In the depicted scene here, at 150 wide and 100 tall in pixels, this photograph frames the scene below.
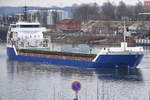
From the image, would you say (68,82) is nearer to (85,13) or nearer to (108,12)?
(108,12)

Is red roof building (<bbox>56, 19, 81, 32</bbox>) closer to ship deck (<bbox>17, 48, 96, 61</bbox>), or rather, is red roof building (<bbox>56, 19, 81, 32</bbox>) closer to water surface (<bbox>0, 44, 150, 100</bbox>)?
ship deck (<bbox>17, 48, 96, 61</bbox>)

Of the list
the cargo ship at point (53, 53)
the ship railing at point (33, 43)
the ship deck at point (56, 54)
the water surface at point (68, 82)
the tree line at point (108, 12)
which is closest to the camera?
the water surface at point (68, 82)

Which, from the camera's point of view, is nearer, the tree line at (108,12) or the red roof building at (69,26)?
the red roof building at (69,26)

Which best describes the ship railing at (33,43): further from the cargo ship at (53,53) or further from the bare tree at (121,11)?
the bare tree at (121,11)

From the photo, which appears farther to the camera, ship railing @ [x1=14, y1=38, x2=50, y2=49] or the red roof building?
the red roof building

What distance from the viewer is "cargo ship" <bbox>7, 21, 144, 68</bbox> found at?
3775cm

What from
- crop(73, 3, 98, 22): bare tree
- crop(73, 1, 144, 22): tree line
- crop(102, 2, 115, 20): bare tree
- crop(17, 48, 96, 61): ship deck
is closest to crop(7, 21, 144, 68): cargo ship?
crop(17, 48, 96, 61): ship deck

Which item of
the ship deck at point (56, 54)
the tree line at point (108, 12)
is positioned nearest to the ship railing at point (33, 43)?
the ship deck at point (56, 54)

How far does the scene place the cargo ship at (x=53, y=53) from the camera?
124ft

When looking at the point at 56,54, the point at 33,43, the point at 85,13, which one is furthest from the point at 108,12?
the point at 56,54

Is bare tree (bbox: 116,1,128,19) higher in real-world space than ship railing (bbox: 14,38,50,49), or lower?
lower

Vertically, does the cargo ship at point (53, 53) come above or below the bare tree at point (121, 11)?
above

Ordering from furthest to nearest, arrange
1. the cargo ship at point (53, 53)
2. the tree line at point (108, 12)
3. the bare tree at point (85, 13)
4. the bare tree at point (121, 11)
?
the bare tree at point (85, 13) → the bare tree at point (121, 11) → the tree line at point (108, 12) → the cargo ship at point (53, 53)

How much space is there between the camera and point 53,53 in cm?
4316
